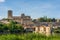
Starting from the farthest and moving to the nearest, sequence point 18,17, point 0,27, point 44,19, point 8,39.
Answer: point 18,17, point 44,19, point 0,27, point 8,39

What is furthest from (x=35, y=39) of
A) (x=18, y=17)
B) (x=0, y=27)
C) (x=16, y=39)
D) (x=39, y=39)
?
(x=18, y=17)

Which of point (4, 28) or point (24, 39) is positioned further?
point (4, 28)

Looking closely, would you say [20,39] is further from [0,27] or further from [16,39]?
[0,27]

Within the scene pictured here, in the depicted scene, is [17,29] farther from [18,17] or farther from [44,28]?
[18,17]

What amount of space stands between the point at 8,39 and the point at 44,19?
48183mm

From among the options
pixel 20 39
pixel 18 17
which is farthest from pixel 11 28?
pixel 18 17

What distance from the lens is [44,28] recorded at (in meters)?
41.0

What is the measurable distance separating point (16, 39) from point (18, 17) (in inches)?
2095

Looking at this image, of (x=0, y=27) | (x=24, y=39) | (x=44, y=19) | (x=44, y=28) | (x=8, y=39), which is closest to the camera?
(x=8, y=39)

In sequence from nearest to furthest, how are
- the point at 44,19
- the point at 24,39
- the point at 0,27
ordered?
1. the point at 24,39
2. the point at 0,27
3. the point at 44,19

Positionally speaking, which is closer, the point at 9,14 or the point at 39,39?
the point at 39,39

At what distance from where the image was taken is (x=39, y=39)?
16.6m

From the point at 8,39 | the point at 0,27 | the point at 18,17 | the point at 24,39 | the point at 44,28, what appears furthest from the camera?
the point at 18,17

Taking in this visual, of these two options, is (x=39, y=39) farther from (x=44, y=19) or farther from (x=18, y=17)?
(x=18, y=17)
